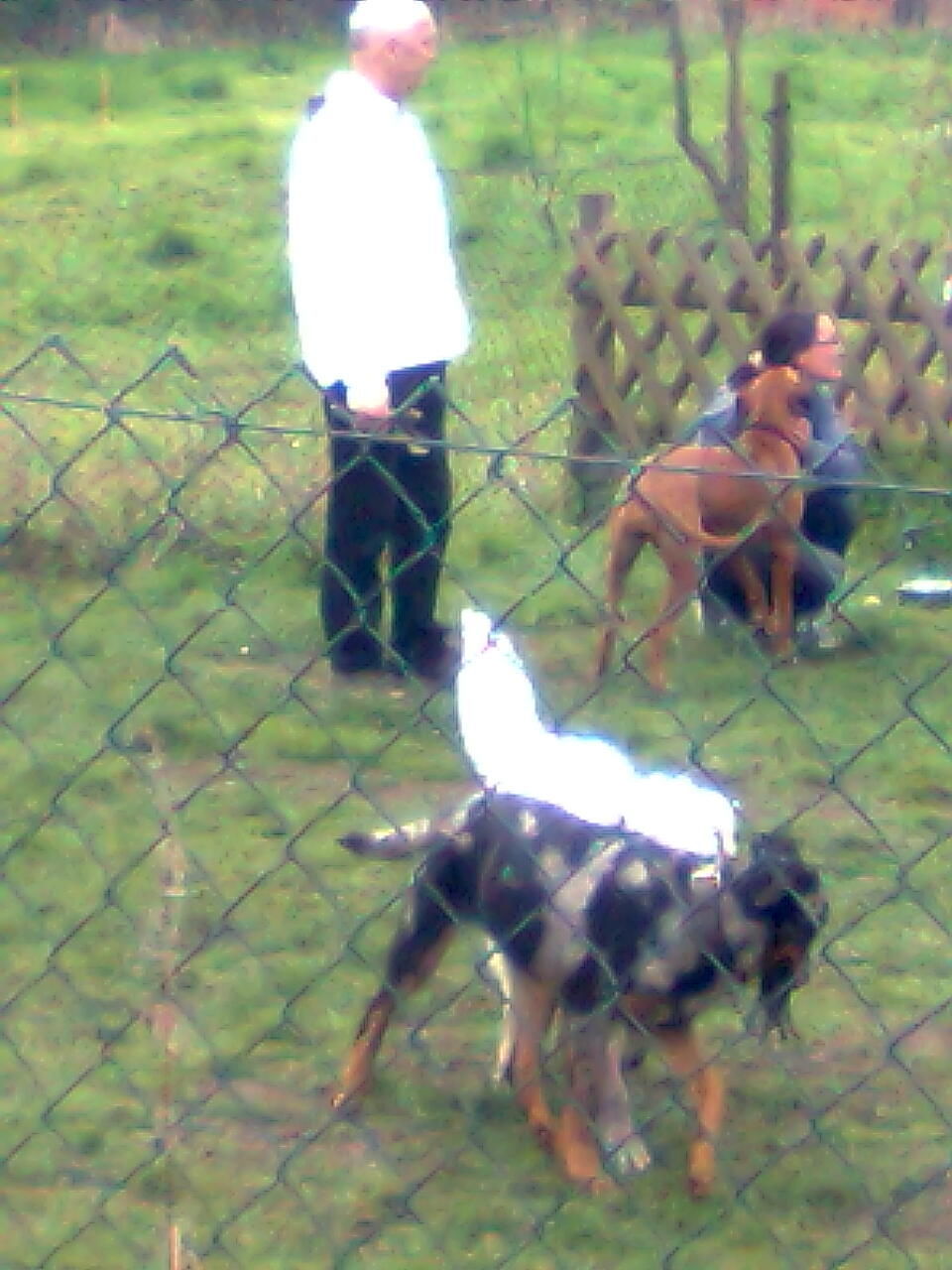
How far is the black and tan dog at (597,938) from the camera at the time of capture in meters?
2.88

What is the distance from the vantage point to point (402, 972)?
3178mm

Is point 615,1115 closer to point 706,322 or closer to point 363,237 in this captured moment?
point 363,237

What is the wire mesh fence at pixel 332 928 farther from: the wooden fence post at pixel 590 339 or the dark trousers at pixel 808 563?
the wooden fence post at pixel 590 339

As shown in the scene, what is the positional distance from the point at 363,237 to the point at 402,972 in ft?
6.89

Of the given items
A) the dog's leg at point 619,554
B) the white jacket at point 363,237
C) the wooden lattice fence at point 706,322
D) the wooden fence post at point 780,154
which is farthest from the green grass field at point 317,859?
the wooden fence post at point 780,154

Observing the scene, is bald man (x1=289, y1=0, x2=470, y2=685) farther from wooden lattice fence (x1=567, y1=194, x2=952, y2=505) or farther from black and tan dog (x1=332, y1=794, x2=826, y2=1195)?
wooden lattice fence (x1=567, y1=194, x2=952, y2=505)

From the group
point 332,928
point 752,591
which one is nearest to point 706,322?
point 752,591

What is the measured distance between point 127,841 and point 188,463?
7.94 feet

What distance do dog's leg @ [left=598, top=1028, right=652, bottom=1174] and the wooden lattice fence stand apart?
3707mm

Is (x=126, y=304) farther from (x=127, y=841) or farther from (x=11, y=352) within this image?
(x=127, y=841)

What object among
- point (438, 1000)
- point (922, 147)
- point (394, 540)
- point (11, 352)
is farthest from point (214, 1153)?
point (922, 147)

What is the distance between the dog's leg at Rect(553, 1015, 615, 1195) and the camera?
3.09 meters

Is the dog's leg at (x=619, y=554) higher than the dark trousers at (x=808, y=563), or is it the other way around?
the dog's leg at (x=619, y=554)

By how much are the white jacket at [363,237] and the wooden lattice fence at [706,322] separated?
188 centimetres
